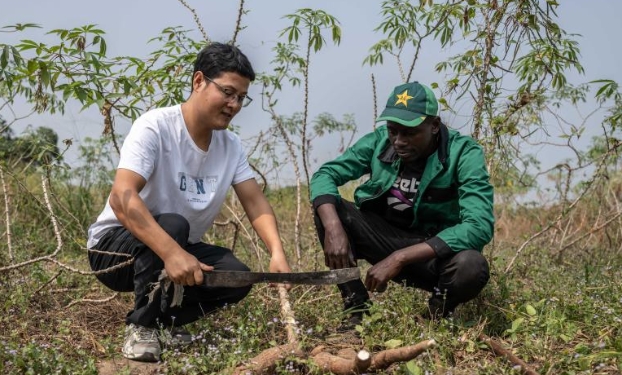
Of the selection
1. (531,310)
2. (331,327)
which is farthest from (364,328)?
(531,310)

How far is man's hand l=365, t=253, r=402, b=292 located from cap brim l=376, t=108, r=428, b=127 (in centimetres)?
63

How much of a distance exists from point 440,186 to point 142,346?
64.5 inches

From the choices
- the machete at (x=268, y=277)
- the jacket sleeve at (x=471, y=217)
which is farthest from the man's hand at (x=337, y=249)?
the jacket sleeve at (x=471, y=217)

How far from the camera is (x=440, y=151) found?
368 centimetres

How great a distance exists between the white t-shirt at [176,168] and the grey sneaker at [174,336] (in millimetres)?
458

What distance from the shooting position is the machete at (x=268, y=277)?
3.26 m

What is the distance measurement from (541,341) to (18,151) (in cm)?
562

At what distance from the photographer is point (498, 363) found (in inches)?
125

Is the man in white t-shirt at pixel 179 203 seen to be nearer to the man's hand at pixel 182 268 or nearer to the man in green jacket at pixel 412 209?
the man's hand at pixel 182 268

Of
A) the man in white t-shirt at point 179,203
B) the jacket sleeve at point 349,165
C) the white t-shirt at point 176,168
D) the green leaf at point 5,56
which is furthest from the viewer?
the jacket sleeve at point 349,165

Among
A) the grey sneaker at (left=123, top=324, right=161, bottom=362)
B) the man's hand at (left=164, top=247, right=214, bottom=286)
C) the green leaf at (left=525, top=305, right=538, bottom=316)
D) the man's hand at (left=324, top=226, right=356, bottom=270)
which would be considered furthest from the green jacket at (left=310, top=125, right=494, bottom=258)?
the grey sneaker at (left=123, top=324, right=161, bottom=362)

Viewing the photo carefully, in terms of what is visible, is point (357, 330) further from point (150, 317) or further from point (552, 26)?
point (552, 26)

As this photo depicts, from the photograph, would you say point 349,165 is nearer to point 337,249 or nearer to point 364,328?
point 337,249

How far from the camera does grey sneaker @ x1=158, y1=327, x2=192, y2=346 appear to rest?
11.1 feet
